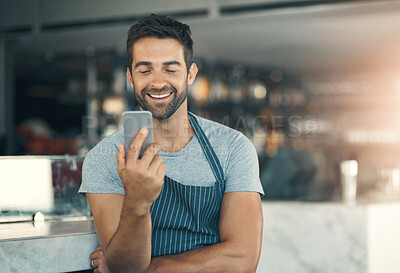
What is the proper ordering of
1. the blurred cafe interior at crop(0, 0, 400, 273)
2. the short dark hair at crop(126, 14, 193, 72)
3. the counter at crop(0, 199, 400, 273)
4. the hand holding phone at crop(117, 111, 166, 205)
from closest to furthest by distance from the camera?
the hand holding phone at crop(117, 111, 166, 205) < the short dark hair at crop(126, 14, 193, 72) < the blurred cafe interior at crop(0, 0, 400, 273) < the counter at crop(0, 199, 400, 273)

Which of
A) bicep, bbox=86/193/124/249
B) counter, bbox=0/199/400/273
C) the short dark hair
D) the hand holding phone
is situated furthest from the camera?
counter, bbox=0/199/400/273

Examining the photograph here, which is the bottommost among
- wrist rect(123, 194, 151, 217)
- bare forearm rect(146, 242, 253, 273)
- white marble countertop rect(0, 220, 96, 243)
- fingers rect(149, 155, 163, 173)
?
bare forearm rect(146, 242, 253, 273)

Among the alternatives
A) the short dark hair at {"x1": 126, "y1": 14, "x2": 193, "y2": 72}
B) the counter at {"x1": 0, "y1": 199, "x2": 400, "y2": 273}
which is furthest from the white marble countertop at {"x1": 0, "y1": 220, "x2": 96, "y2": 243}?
the counter at {"x1": 0, "y1": 199, "x2": 400, "y2": 273}

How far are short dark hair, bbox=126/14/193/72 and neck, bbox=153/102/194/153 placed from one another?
14 cm

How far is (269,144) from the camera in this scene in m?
5.23

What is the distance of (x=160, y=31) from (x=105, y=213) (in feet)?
1.58

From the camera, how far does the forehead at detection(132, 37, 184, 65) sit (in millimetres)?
1415

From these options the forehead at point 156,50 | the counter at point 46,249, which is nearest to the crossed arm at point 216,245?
the counter at point 46,249

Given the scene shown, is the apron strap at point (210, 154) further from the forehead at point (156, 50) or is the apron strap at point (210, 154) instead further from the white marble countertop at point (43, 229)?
the white marble countertop at point (43, 229)

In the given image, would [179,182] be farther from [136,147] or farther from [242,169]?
[136,147]

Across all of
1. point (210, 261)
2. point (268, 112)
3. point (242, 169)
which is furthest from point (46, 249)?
point (268, 112)

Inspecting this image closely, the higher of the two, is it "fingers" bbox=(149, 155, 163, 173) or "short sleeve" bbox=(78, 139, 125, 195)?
"fingers" bbox=(149, 155, 163, 173)

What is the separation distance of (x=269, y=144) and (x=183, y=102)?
12.5 ft

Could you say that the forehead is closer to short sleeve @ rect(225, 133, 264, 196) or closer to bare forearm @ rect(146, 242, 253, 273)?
short sleeve @ rect(225, 133, 264, 196)
